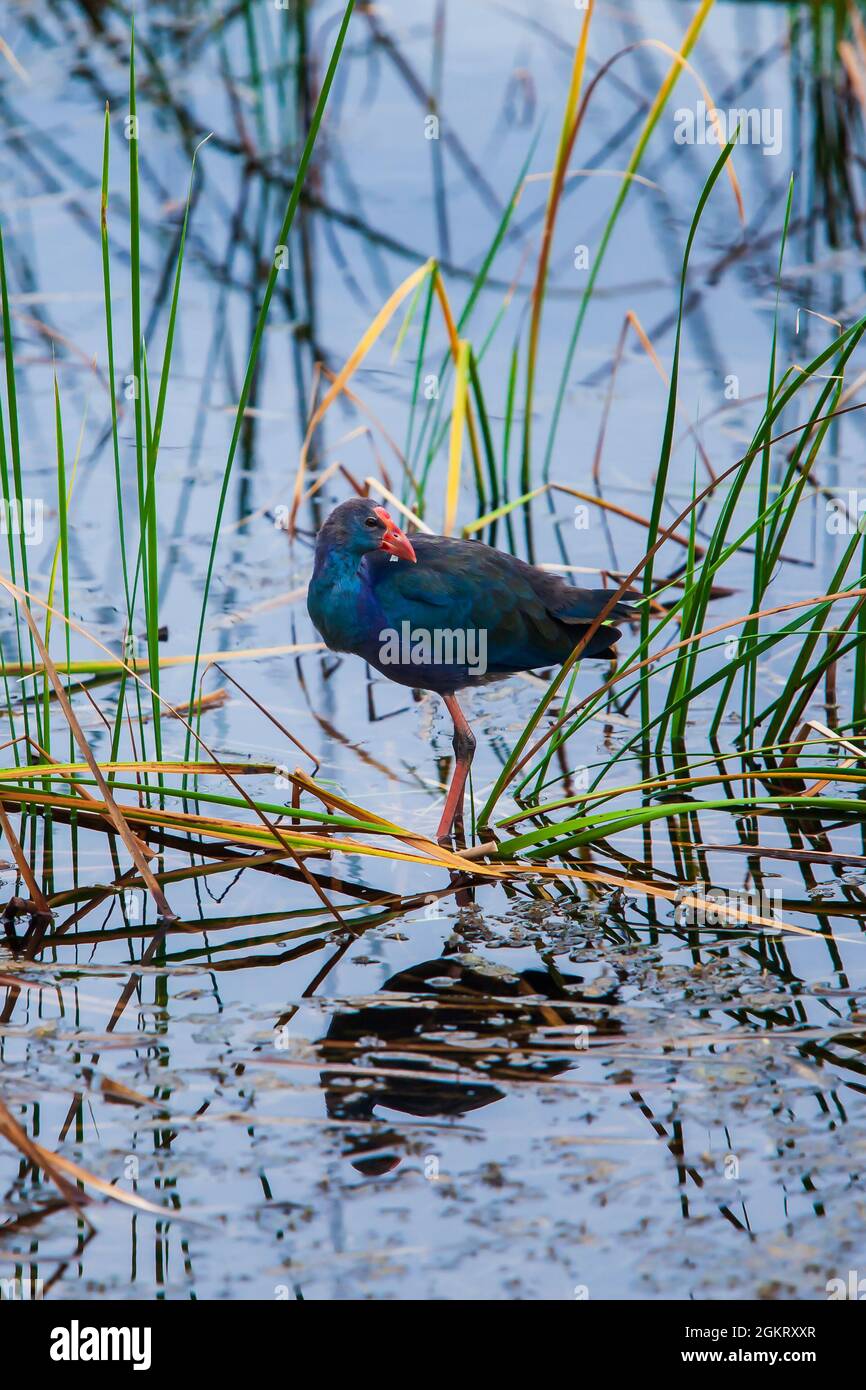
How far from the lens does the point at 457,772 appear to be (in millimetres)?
4055

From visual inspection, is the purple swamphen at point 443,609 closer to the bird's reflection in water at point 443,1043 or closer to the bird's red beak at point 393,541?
the bird's red beak at point 393,541

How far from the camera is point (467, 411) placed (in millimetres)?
5383

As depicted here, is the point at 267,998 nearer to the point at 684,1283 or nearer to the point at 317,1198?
the point at 317,1198

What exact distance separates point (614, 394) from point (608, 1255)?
4788mm

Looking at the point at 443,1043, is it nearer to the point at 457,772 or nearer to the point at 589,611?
the point at 457,772

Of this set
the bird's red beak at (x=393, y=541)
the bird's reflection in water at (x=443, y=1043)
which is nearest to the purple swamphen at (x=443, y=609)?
the bird's red beak at (x=393, y=541)

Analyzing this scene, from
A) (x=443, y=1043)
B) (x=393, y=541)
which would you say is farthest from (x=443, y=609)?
(x=443, y=1043)

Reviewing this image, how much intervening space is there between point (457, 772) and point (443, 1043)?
47.0 inches

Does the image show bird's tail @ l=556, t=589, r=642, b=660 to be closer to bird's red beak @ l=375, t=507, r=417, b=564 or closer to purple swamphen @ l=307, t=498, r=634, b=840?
purple swamphen @ l=307, t=498, r=634, b=840

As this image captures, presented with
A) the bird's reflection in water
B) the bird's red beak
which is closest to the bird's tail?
the bird's red beak

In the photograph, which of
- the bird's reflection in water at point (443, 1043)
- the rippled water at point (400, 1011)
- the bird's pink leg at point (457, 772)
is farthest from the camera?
the bird's pink leg at point (457, 772)

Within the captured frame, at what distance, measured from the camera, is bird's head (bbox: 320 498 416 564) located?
398cm

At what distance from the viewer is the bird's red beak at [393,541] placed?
156 inches

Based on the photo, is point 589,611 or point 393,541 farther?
point 589,611
